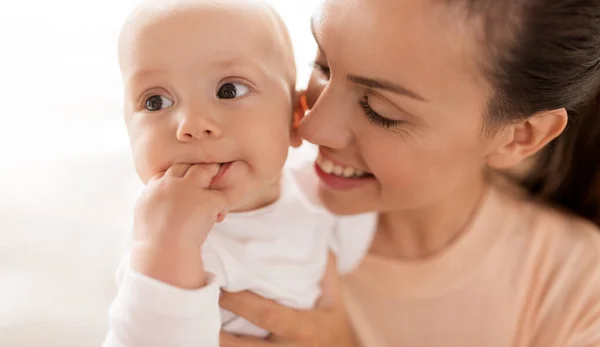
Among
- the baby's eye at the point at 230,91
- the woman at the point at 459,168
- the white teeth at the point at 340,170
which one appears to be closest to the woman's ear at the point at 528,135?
the woman at the point at 459,168

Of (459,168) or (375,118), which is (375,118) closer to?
(375,118)

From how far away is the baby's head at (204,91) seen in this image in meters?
0.97

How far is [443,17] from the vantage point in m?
0.96

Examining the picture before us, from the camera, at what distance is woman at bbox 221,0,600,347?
0.99m

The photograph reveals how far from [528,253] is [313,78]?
23.2 inches

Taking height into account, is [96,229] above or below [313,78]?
below

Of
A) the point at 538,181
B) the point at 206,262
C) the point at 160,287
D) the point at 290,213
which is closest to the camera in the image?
the point at 160,287

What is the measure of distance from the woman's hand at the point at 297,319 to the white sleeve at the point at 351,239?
0.04 metres

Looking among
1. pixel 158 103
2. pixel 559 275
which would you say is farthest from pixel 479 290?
pixel 158 103

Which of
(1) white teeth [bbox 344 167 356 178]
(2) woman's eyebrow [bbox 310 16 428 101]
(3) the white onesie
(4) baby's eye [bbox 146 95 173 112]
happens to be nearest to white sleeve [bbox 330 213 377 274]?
(3) the white onesie

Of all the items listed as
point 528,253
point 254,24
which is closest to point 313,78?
point 254,24

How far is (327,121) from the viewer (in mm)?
1107

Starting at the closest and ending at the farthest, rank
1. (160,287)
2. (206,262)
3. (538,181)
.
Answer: (160,287) < (206,262) < (538,181)

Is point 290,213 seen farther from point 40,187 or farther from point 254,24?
point 40,187
